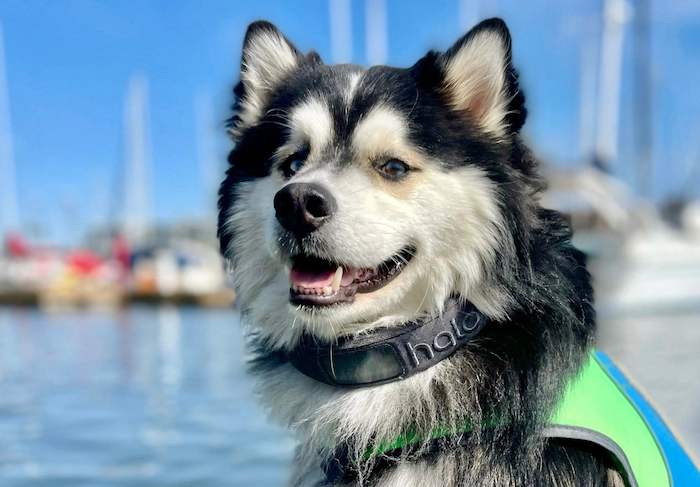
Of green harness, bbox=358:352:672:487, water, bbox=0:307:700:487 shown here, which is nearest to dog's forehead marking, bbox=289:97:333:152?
green harness, bbox=358:352:672:487

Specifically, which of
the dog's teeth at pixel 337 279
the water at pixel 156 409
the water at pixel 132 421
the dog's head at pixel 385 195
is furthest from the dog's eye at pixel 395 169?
the water at pixel 156 409

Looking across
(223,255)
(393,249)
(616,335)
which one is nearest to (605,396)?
(393,249)

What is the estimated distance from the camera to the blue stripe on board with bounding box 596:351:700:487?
2215 millimetres

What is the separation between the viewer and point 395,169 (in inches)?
96.7

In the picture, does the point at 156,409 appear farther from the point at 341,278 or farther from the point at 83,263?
the point at 83,263

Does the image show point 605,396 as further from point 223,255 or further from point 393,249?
point 223,255

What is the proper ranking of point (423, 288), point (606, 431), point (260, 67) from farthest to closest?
point (260, 67) → point (423, 288) → point (606, 431)

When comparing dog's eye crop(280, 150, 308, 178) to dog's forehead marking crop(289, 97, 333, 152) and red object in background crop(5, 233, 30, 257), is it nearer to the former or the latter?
dog's forehead marking crop(289, 97, 333, 152)

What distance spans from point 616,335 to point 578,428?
Answer: 11467 mm

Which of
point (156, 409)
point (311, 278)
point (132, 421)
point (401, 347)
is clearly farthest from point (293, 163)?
point (156, 409)

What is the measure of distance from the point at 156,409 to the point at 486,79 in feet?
18.3

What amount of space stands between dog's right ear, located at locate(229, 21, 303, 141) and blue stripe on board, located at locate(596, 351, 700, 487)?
1.82 metres

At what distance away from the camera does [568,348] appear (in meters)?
2.22

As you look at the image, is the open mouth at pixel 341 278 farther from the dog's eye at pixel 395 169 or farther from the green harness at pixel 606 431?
the green harness at pixel 606 431
